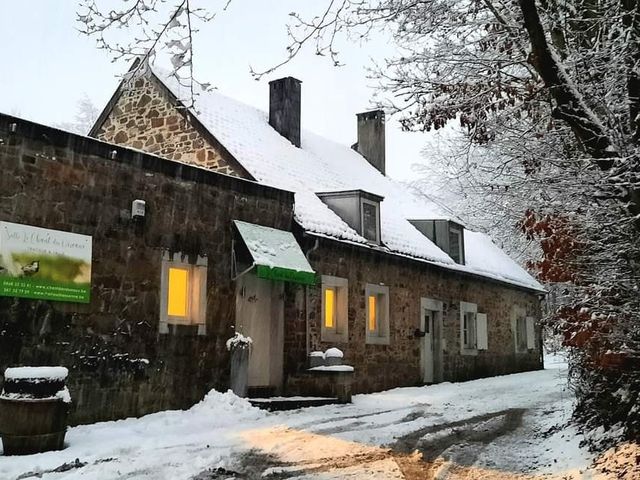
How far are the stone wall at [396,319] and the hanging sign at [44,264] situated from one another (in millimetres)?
4999

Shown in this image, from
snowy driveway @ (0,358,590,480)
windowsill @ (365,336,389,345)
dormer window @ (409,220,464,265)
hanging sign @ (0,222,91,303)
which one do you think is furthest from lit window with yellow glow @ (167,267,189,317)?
dormer window @ (409,220,464,265)

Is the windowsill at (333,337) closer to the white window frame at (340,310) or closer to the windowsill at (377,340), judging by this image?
the white window frame at (340,310)

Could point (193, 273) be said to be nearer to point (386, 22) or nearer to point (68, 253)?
point (68, 253)

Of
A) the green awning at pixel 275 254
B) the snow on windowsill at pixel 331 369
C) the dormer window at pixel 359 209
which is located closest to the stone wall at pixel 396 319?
the snow on windowsill at pixel 331 369

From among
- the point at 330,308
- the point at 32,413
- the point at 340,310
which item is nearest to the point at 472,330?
the point at 340,310

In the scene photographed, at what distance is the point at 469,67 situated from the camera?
8203 millimetres

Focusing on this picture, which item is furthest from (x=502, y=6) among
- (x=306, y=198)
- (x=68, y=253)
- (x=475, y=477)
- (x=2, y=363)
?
(x=306, y=198)

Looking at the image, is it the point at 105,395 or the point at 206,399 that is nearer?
the point at 105,395

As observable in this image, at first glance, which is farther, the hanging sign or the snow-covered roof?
the snow-covered roof

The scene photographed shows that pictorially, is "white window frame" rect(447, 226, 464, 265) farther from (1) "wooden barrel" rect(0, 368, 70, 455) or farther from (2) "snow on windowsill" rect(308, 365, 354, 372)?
(1) "wooden barrel" rect(0, 368, 70, 455)

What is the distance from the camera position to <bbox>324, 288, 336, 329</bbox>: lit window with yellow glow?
1631cm

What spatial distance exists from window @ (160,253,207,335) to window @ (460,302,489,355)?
11.1 metres

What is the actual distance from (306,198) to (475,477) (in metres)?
10.2

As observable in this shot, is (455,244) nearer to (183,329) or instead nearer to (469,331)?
(469,331)
